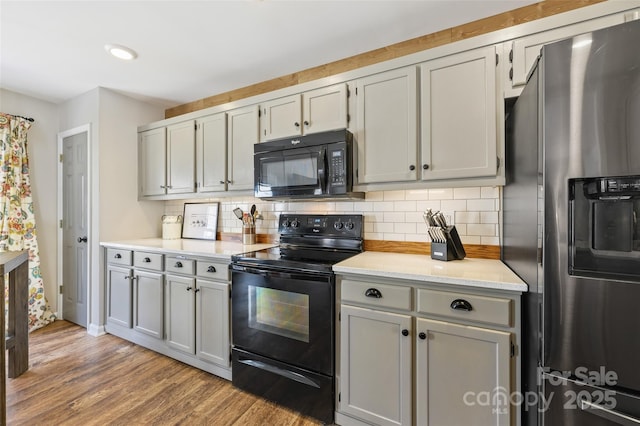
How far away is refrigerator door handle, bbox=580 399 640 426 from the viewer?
901 millimetres

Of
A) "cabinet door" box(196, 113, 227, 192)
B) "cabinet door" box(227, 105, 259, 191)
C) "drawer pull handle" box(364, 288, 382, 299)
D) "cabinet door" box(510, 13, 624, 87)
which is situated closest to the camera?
"cabinet door" box(510, 13, 624, 87)

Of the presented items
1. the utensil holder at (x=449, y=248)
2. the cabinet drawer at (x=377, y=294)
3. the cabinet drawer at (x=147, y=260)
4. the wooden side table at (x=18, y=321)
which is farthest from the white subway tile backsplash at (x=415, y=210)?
the wooden side table at (x=18, y=321)

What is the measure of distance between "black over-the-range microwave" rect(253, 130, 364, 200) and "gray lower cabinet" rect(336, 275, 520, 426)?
2.38 feet

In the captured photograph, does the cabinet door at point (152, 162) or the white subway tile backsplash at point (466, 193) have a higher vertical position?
the cabinet door at point (152, 162)

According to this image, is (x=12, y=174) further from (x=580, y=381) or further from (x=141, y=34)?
(x=580, y=381)

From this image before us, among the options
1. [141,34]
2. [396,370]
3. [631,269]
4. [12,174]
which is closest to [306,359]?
[396,370]

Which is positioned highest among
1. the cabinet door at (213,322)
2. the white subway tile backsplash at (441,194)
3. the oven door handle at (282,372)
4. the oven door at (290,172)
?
the oven door at (290,172)

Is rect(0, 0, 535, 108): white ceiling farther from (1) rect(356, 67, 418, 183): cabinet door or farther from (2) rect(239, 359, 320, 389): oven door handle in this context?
(2) rect(239, 359, 320, 389): oven door handle

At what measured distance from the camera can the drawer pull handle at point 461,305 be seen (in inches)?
52.1

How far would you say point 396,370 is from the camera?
4.87 ft

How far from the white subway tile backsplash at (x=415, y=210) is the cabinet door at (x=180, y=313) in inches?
34.5

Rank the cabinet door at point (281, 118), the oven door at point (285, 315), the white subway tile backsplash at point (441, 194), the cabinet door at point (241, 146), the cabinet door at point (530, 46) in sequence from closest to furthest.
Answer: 1. the cabinet door at point (530, 46)
2. the oven door at point (285, 315)
3. the white subway tile backsplash at point (441, 194)
4. the cabinet door at point (281, 118)
5. the cabinet door at point (241, 146)

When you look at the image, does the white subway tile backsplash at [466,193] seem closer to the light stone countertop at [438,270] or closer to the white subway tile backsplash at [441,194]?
the white subway tile backsplash at [441,194]

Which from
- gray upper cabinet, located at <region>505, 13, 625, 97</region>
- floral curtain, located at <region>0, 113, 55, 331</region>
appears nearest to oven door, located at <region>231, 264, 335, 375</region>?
gray upper cabinet, located at <region>505, 13, 625, 97</region>
